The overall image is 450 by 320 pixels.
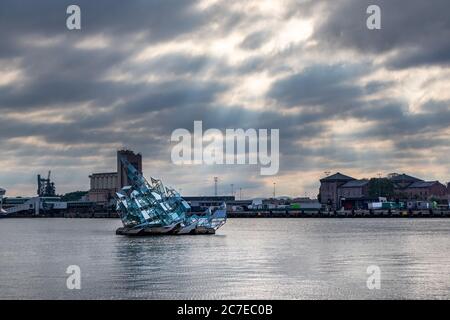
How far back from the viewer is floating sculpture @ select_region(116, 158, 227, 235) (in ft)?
323

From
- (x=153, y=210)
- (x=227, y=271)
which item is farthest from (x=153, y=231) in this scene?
(x=227, y=271)

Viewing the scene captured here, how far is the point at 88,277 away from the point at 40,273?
13.8ft

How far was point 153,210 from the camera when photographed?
99.9m

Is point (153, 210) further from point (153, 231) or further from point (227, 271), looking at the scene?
point (227, 271)

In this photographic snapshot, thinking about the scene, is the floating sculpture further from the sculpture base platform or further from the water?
the water

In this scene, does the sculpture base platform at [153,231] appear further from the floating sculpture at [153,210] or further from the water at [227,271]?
the water at [227,271]

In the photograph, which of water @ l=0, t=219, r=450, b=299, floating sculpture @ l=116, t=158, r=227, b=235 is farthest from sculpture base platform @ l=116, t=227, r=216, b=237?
water @ l=0, t=219, r=450, b=299

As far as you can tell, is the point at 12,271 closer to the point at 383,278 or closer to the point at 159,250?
the point at 159,250

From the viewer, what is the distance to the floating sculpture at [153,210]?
3873 inches

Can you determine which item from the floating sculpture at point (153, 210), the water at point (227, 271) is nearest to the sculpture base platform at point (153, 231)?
the floating sculpture at point (153, 210)

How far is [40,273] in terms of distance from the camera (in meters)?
49.9

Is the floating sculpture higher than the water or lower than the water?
higher
